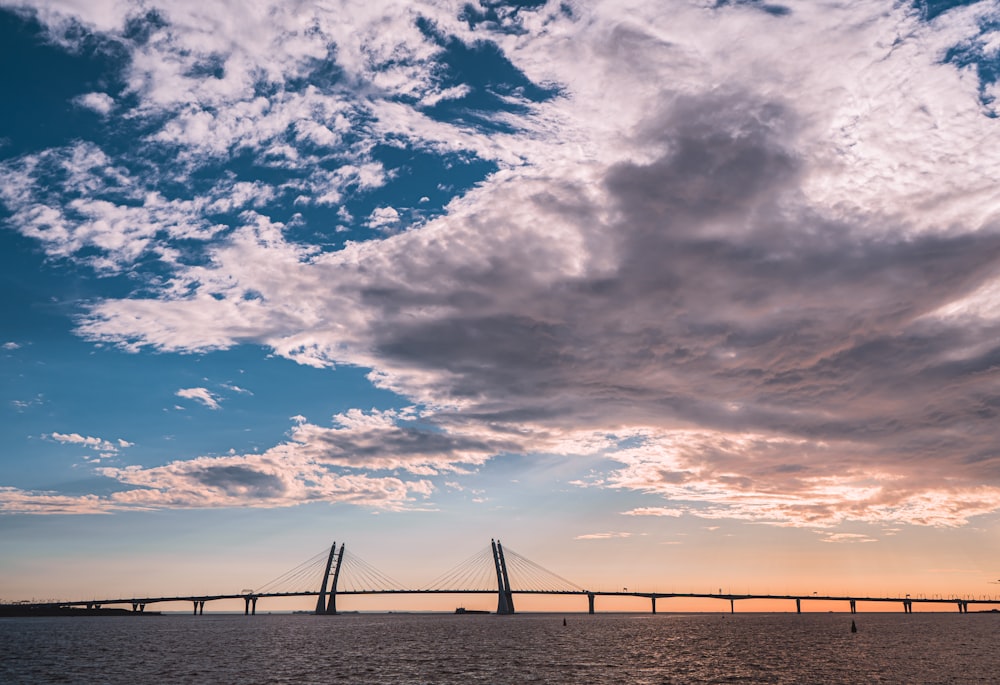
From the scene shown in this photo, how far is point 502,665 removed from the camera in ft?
A: 301

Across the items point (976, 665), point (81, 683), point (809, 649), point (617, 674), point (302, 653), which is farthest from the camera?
point (809, 649)

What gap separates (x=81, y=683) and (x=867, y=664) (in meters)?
92.5

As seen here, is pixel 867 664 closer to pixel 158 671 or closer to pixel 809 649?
pixel 809 649

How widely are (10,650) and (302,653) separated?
1936 inches

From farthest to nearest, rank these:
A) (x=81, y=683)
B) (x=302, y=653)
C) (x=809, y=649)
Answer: (x=809, y=649) < (x=302, y=653) < (x=81, y=683)

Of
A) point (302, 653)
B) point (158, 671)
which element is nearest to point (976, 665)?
point (302, 653)

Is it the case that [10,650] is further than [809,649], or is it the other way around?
[809,649]

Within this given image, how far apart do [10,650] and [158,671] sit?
54462 mm

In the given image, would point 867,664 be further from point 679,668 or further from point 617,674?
point 617,674

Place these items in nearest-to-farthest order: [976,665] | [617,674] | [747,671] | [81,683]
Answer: [81,683] → [617,674] → [747,671] → [976,665]

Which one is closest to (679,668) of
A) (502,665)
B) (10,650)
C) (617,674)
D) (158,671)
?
(617,674)

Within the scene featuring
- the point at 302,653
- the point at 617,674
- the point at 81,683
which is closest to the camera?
the point at 81,683

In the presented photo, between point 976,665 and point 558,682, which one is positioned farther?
point 976,665

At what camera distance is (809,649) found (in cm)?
12962
